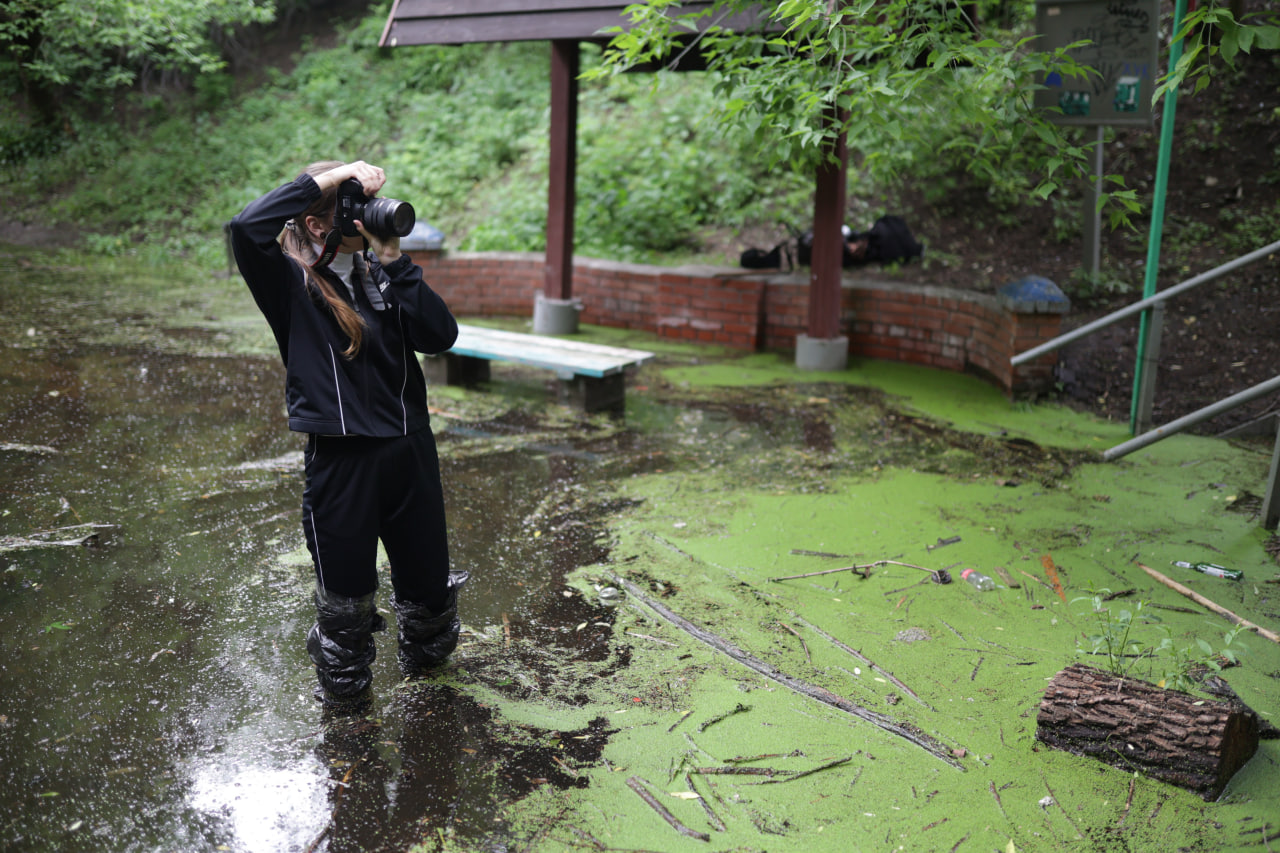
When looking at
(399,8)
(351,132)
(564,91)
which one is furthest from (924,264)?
(351,132)

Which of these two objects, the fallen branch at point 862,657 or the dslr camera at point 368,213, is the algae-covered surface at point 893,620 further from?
the dslr camera at point 368,213

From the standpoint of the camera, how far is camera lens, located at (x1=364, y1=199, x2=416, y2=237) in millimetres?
2822

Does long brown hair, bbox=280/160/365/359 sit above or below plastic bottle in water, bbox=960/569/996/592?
above

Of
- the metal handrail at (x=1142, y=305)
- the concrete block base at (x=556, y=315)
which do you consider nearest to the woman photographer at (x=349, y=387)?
the metal handrail at (x=1142, y=305)

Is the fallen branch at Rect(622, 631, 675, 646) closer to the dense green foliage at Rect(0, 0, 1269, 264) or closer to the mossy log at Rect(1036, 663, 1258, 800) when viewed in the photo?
the mossy log at Rect(1036, 663, 1258, 800)

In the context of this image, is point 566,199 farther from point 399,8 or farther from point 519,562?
point 519,562

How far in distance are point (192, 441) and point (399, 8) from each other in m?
4.91

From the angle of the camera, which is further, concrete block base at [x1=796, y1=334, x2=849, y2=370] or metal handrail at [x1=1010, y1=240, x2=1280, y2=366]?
concrete block base at [x1=796, y1=334, x2=849, y2=370]

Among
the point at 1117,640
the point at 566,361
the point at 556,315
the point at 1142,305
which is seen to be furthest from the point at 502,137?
the point at 1117,640

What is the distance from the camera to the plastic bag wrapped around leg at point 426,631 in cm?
335

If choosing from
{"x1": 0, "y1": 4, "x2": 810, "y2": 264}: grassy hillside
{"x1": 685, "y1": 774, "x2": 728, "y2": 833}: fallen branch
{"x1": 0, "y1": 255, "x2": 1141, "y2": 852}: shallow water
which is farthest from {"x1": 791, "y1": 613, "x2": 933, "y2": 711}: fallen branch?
{"x1": 0, "y1": 4, "x2": 810, "y2": 264}: grassy hillside

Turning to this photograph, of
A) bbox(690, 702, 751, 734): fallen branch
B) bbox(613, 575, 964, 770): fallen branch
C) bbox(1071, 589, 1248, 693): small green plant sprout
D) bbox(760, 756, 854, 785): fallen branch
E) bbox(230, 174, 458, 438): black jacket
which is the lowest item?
bbox(760, 756, 854, 785): fallen branch

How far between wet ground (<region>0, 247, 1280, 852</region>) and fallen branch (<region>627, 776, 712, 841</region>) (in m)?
0.02

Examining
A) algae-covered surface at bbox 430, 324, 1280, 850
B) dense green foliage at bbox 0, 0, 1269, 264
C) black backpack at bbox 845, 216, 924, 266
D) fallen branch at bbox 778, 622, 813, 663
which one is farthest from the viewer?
black backpack at bbox 845, 216, 924, 266
